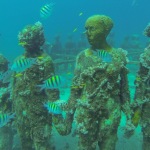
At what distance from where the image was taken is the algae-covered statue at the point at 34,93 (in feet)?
22.0

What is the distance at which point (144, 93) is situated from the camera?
641cm

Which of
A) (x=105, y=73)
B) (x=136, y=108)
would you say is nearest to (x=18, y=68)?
(x=105, y=73)

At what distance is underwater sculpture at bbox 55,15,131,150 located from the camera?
20.0 ft

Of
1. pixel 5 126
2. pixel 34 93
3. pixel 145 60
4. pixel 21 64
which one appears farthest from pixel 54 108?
pixel 5 126

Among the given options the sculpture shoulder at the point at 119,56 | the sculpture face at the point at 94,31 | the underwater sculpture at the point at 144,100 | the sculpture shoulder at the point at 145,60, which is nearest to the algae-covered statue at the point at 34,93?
the sculpture face at the point at 94,31

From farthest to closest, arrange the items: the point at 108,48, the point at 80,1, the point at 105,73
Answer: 1. the point at 80,1
2. the point at 108,48
3. the point at 105,73

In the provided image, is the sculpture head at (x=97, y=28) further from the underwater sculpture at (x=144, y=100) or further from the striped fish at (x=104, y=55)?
the underwater sculpture at (x=144, y=100)

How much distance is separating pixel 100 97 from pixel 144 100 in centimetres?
94

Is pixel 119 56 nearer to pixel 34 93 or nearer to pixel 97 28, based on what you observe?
pixel 97 28

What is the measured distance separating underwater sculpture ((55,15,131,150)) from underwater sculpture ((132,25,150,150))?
0.24 m

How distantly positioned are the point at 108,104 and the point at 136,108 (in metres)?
0.69

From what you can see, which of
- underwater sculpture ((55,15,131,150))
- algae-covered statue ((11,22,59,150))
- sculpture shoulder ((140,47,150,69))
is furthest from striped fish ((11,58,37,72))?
sculpture shoulder ((140,47,150,69))

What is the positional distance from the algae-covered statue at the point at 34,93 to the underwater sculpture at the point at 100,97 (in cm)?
60

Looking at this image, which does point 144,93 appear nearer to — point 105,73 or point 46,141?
point 105,73
